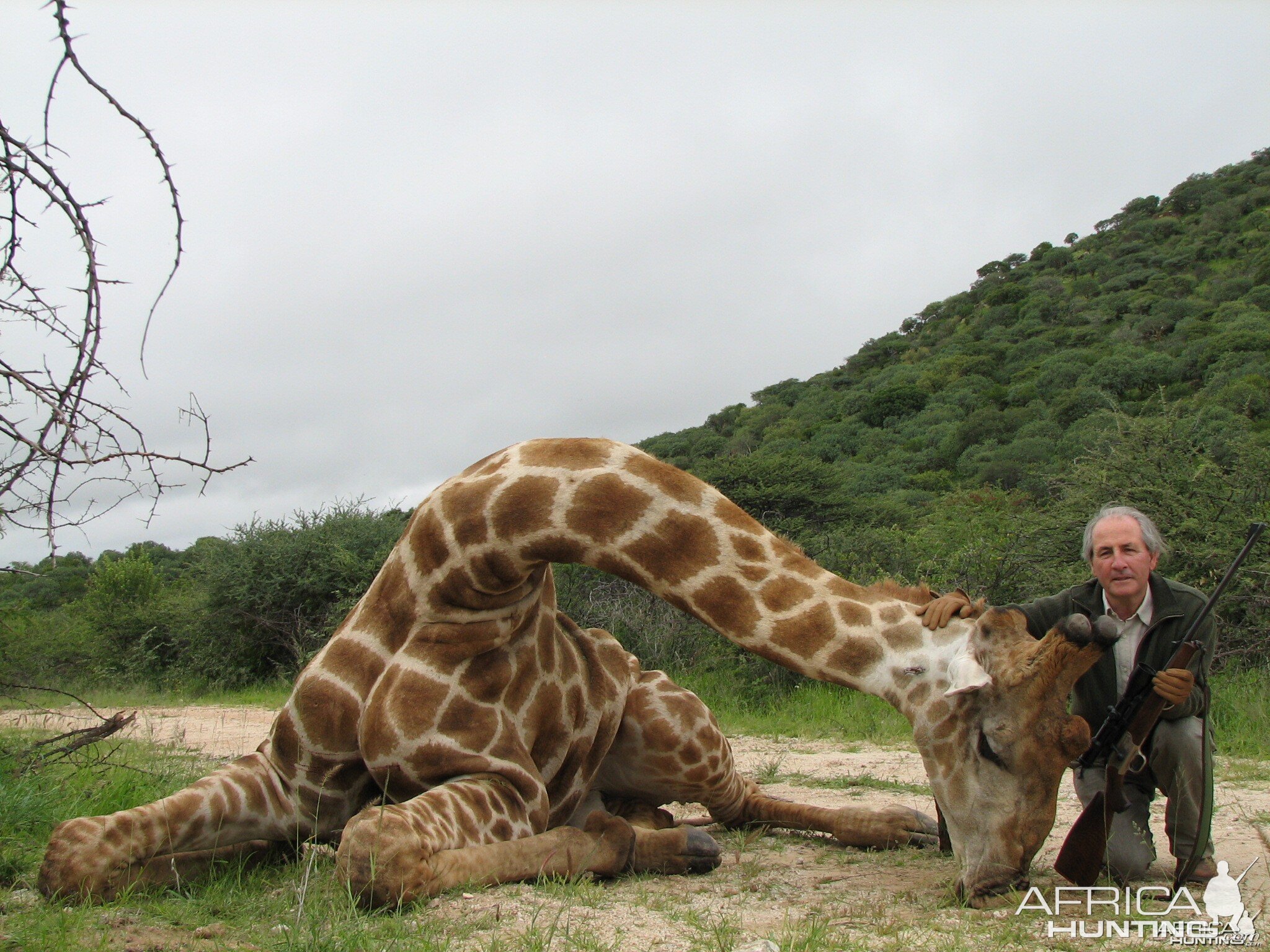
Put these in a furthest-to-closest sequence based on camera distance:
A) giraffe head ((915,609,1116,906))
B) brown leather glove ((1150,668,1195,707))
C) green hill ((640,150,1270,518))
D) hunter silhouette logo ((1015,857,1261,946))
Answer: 1. green hill ((640,150,1270,518))
2. brown leather glove ((1150,668,1195,707))
3. giraffe head ((915,609,1116,906))
4. hunter silhouette logo ((1015,857,1261,946))

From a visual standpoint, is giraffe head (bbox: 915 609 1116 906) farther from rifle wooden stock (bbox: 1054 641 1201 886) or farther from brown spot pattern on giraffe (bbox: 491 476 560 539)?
brown spot pattern on giraffe (bbox: 491 476 560 539)

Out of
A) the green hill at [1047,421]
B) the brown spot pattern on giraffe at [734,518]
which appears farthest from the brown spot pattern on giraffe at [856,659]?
the green hill at [1047,421]

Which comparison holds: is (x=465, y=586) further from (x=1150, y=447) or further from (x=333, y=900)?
(x=1150, y=447)

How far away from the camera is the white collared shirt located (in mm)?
3621

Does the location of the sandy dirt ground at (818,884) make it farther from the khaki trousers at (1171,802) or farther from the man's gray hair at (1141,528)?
the man's gray hair at (1141,528)

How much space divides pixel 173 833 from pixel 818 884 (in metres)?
1.98

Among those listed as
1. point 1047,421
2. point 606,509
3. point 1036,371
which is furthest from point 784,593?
point 1036,371

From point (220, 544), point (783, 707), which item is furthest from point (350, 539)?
point (783, 707)

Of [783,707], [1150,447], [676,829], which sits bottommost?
[783,707]

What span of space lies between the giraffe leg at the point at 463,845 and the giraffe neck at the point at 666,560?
1.73ft

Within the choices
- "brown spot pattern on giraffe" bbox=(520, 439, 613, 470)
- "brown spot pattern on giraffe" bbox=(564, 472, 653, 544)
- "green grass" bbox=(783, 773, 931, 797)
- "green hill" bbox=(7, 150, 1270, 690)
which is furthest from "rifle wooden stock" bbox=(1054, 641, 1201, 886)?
"green hill" bbox=(7, 150, 1270, 690)

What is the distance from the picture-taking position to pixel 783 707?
912 cm

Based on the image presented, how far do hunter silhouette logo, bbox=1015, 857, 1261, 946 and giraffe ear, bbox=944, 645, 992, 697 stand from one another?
0.57m

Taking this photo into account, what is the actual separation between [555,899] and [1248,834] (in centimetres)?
280
